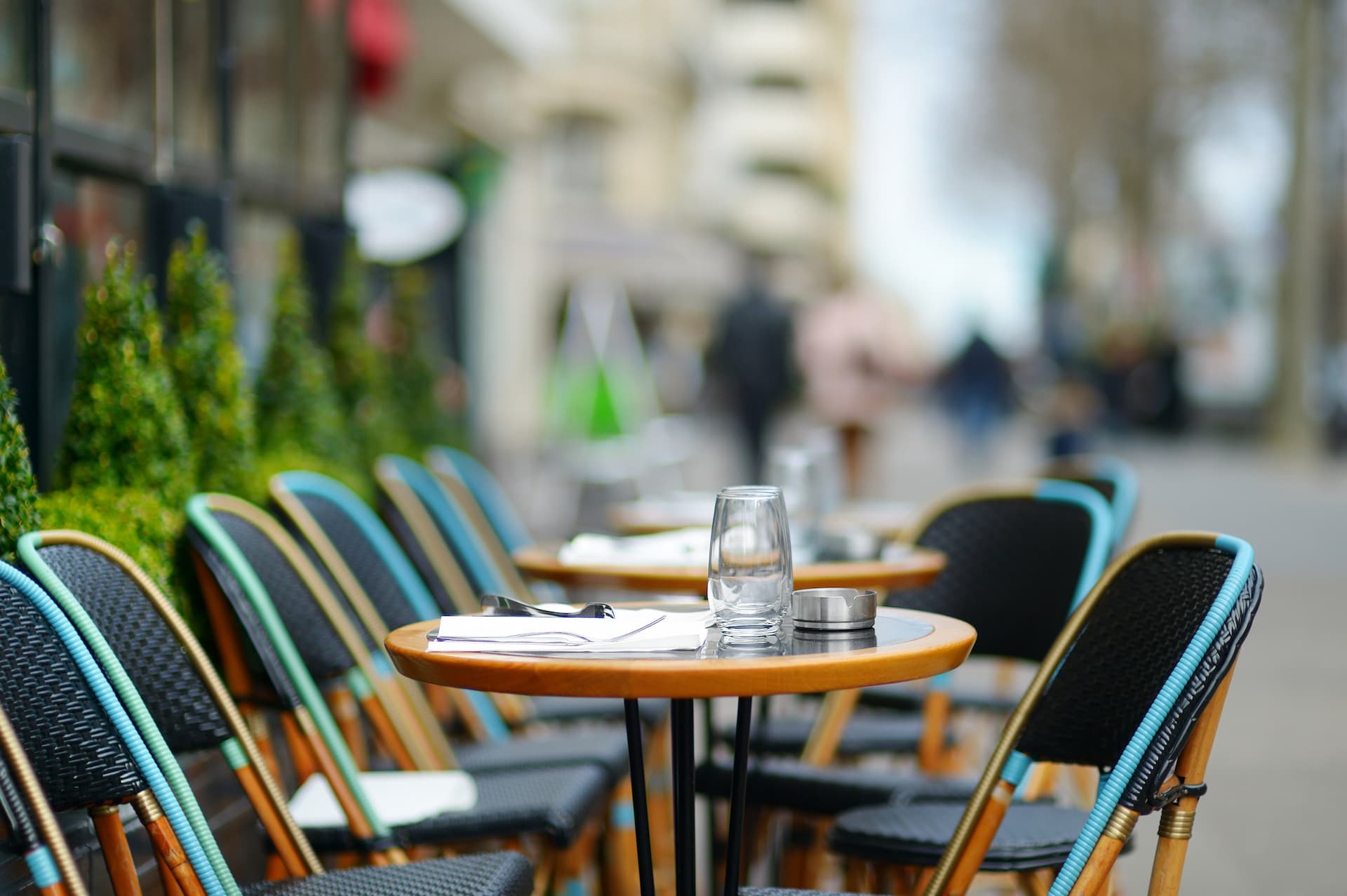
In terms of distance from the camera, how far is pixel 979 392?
19359 millimetres

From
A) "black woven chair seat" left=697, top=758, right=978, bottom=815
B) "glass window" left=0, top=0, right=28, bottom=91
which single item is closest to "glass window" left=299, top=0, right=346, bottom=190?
"glass window" left=0, top=0, right=28, bottom=91

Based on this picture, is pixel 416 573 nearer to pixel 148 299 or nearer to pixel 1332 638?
pixel 148 299

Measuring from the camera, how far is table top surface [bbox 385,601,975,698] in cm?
218

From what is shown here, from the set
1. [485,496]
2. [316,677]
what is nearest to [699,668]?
[316,677]

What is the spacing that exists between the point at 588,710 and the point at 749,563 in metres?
2.16

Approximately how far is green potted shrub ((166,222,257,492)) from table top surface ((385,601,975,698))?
229 centimetres

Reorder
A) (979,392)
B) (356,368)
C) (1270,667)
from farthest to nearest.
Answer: (979,392) → (1270,667) → (356,368)

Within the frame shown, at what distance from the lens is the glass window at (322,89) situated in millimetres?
7941

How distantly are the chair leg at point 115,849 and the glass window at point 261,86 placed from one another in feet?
15.0

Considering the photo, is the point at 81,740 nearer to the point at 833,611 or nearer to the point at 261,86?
the point at 833,611

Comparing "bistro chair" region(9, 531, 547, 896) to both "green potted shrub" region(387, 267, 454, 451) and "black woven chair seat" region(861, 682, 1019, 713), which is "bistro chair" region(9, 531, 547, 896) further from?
"green potted shrub" region(387, 267, 454, 451)

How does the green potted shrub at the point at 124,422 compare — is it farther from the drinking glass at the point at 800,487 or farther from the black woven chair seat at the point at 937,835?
the black woven chair seat at the point at 937,835

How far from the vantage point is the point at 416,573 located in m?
4.84

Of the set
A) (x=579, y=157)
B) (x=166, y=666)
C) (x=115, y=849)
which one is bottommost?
(x=115, y=849)
